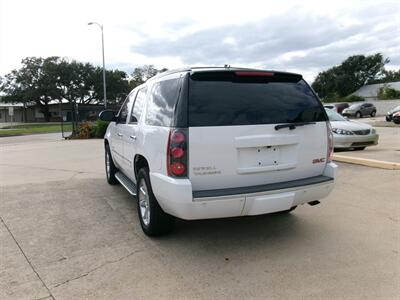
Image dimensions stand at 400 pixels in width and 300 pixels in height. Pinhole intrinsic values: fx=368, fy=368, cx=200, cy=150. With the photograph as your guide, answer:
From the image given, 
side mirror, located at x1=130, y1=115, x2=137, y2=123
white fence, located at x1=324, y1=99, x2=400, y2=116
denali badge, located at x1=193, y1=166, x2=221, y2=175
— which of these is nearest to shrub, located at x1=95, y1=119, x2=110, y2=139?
side mirror, located at x1=130, y1=115, x2=137, y2=123

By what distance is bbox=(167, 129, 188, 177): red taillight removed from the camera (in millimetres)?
3480

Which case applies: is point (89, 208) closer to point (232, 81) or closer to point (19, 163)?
point (232, 81)

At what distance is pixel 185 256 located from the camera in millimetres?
3777

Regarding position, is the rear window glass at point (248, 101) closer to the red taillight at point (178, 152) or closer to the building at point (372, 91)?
the red taillight at point (178, 152)

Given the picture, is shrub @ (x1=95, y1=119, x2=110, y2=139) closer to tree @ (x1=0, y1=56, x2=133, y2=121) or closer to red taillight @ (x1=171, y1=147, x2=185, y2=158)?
red taillight @ (x1=171, y1=147, x2=185, y2=158)

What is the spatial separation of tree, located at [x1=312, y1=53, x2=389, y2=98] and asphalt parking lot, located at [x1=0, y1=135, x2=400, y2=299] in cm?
8093

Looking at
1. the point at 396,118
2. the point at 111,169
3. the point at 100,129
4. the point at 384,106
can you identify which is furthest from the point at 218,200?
the point at 384,106

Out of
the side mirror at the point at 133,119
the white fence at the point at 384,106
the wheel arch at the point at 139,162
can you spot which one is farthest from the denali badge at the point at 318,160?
the white fence at the point at 384,106

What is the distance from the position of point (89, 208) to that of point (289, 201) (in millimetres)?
3245

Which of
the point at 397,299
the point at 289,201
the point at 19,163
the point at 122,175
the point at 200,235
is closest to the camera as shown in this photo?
the point at 397,299

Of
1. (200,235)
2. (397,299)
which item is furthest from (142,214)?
(397,299)

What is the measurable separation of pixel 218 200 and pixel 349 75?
289ft

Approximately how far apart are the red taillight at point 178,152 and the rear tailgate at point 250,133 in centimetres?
7

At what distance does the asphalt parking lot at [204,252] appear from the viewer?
123 inches
